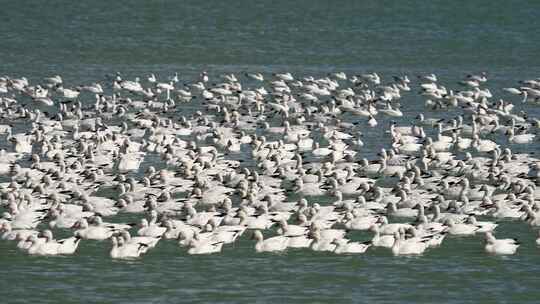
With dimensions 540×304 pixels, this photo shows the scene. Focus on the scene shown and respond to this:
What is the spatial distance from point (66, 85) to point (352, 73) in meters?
12.4

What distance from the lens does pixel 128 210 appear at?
3139 cm

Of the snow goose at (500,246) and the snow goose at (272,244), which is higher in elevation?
the snow goose at (500,246)

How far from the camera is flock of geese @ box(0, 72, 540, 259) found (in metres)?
28.8

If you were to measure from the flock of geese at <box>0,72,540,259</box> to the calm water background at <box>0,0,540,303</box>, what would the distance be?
513 millimetres

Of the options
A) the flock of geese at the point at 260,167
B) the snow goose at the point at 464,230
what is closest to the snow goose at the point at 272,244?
the flock of geese at the point at 260,167

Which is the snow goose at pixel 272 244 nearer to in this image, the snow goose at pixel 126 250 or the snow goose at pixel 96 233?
the snow goose at pixel 126 250

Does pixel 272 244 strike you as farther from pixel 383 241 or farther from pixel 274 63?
pixel 274 63

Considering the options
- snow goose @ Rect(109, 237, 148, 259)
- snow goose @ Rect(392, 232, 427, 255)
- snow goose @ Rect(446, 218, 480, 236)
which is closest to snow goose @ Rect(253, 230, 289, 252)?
snow goose @ Rect(392, 232, 427, 255)

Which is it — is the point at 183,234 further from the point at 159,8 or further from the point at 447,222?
the point at 159,8

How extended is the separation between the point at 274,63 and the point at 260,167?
28396mm

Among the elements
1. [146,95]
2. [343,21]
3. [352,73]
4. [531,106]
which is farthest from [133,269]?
[343,21]

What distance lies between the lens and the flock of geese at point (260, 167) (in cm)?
2877

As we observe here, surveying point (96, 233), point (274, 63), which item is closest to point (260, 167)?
point (96, 233)

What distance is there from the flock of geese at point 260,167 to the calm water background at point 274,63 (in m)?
0.51
